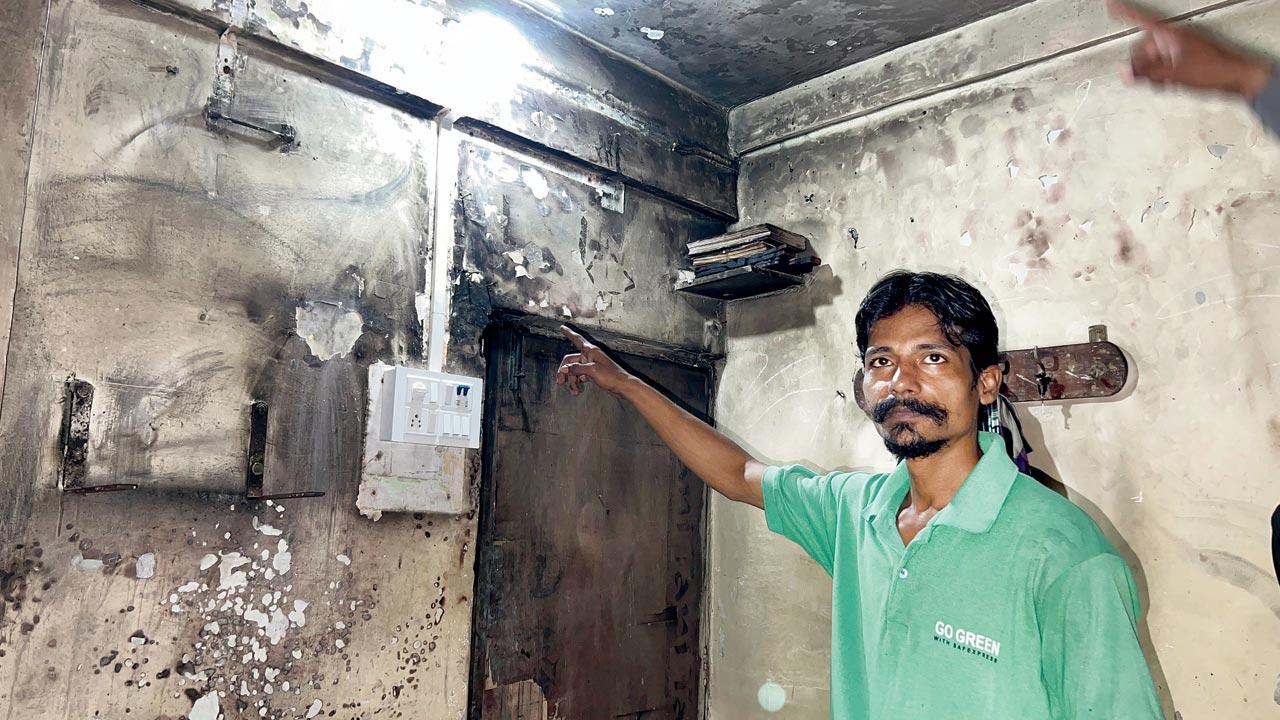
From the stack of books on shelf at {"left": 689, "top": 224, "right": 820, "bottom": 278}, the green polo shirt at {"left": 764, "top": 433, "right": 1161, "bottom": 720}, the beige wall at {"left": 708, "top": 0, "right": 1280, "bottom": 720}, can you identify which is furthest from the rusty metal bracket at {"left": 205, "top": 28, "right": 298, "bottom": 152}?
the beige wall at {"left": 708, "top": 0, "right": 1280, "bottom": 720}

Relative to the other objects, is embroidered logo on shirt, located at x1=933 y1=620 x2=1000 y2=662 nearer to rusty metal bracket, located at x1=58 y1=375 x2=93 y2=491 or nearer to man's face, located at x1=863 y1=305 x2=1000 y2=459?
man's face, located at x1=863 y1=305 x2=1000 y2=459

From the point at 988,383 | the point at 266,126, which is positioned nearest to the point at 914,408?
the point at 988,383

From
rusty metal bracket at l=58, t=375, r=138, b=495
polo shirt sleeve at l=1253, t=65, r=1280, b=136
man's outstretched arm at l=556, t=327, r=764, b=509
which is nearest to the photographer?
polo shirt sleeve at l=1253, t=65, r=1280, b=136

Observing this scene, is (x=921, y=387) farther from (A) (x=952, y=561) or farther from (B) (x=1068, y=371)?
(B) (x=1068, y=371)

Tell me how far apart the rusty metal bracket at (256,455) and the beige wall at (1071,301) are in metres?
1.45

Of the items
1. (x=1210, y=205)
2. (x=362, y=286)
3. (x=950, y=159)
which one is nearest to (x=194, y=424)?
(x=362, y=286)

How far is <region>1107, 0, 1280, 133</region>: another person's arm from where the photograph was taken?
4.08 ft

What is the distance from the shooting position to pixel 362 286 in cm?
177

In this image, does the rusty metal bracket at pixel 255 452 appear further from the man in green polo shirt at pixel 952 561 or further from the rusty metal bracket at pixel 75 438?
the man in green polo shirt at pixel 952 561

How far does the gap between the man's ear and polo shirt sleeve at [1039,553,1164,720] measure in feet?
1.35

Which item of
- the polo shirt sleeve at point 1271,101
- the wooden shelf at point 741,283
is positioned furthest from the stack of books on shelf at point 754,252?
the polo shirt sleeve at point 1271,101

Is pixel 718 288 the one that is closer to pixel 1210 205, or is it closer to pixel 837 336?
pixel 837 336

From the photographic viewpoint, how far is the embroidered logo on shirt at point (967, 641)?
1238 mm

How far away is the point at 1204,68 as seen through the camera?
128 centimetres
